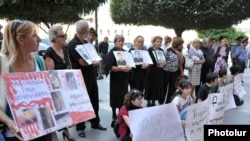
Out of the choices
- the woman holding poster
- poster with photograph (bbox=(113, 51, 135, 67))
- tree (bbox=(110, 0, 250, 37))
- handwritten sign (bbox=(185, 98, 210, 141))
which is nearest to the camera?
the woman holding poster

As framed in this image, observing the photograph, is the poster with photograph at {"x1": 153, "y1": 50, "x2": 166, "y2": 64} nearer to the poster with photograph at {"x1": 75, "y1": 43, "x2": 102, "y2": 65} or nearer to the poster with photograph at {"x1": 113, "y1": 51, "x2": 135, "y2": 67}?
the poster with photograph at {"x1": 113, "y1": 51, "x2": 135, "y2": 67}

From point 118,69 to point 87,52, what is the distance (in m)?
0.95

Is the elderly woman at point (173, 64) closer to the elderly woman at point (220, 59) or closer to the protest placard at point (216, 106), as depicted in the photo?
the protest placard at point (216, 106)

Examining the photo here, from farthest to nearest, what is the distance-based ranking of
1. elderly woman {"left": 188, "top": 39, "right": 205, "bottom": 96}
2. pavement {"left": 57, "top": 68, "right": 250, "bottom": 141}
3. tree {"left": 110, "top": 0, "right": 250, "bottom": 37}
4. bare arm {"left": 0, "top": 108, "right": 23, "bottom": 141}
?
tree {"left": 110, "top": 0, "right": 250, "bottom": 37}
elderly woman {"left": 188, "top": 39, "right": 205, "bottom": 96}
pavement {"left": 57, "top": 68, "right": 250, "bottom": 141}
bare arm {"left": 0, "top": 108, "right": 23, "bottom": 141}

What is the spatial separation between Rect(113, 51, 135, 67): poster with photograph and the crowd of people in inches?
1.9

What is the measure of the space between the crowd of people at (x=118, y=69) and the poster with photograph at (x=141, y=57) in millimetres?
90

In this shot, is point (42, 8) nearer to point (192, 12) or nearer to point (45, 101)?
point (45, 101)

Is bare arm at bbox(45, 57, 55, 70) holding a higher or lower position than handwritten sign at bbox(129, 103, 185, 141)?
→ higher

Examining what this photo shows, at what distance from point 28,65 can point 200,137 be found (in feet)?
8.61

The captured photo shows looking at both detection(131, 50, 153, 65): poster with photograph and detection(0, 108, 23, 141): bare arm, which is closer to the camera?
detection(0, 108, 23, 141): bare arm

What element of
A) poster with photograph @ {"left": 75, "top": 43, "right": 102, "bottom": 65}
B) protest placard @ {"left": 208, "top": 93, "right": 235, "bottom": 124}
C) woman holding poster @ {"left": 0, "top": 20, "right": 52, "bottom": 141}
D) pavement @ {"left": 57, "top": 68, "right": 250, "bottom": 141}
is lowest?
pavement @ {"left": 57, "top": 68, "right": 250, "bottom": 141}

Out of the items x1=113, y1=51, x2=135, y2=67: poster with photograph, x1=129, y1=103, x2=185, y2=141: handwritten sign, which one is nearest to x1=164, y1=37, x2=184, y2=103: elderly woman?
x1=113, y1=51, x2=135, y2=67: poster with photograph

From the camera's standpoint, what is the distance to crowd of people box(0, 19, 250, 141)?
2115mm

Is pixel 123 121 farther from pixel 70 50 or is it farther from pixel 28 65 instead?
pixel 28 65
